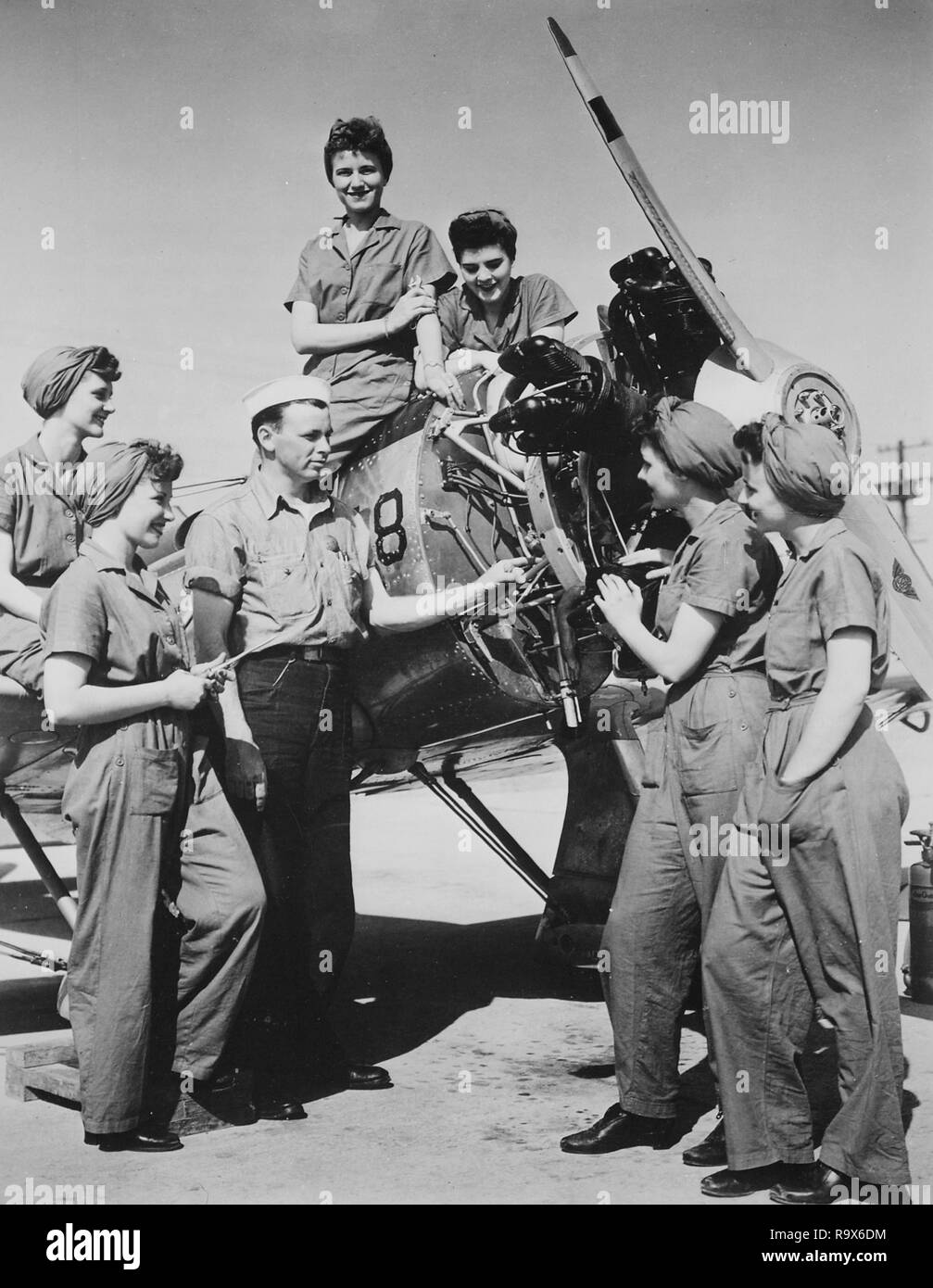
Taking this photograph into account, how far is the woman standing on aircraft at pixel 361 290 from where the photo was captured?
5328 mm

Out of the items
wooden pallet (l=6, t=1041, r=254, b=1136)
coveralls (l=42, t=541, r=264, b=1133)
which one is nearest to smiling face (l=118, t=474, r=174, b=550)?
coveralls (l=42, t=541, r=264, b=1133)

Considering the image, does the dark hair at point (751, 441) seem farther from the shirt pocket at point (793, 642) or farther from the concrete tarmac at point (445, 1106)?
the concrete tarmac at point (445, 1106)

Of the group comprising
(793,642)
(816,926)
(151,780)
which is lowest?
(816,926)

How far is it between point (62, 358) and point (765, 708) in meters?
2.84

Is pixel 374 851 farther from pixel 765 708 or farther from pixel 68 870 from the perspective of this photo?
pixel 765 708

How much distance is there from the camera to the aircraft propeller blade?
4547 mm

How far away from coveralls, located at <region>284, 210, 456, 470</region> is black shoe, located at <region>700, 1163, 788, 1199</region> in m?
2.74

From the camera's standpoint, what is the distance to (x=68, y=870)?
40.3ft

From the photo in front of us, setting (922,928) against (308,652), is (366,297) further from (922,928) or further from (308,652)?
(922,928)

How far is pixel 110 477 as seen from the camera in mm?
4215

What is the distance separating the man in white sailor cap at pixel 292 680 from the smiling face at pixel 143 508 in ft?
1.05

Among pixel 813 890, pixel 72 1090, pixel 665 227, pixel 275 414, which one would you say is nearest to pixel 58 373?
pixel 275 414

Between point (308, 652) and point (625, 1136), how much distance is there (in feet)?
5.78
